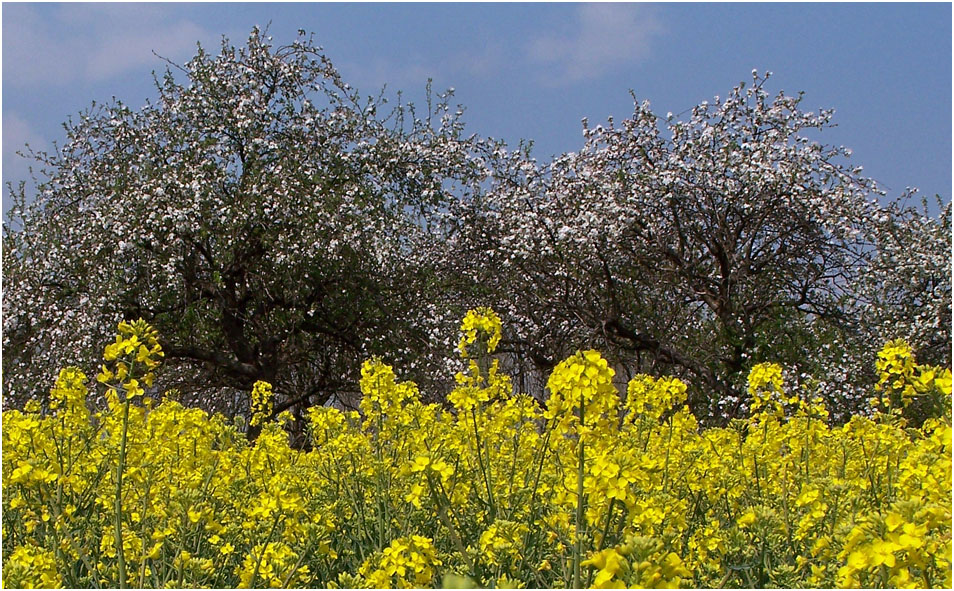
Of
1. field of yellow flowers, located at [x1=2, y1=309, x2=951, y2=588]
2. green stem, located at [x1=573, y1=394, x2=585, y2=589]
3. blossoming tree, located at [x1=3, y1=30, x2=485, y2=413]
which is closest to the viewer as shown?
green stem, located at [x1=573, y1=394, x2=585, y2=589]

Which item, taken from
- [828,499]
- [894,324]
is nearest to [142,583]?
[828,499]

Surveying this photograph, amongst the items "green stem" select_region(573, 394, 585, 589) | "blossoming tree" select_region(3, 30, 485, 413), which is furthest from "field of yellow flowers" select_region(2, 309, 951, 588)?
"blossoming tree" select_region(3, 30, 485, 413)

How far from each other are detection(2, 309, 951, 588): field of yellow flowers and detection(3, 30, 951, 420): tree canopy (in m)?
4.55

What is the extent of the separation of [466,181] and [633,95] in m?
2.01

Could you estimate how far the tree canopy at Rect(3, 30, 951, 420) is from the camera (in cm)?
820

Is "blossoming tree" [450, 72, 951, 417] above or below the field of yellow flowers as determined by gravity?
above

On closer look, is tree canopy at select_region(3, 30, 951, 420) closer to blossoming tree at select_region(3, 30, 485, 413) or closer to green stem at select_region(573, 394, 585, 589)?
blossoming tree at select_region(3, 30, 485, 413)

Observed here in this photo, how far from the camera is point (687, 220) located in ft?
29.3

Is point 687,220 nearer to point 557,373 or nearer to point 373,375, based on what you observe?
point 373,375

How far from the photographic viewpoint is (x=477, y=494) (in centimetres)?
293

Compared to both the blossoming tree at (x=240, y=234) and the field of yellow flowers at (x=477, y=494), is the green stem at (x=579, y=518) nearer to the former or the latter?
the field of yellow flowers at (x=477, y=494)

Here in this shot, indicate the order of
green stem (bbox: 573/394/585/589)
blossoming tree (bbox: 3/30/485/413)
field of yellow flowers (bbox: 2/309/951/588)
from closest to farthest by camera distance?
1. green stem (bbox: 573/394/585/589)
2. field of yellow flowers (bbox: 2/309/951/588)
3. blossoming tree (bbox: 3/30/485/413)

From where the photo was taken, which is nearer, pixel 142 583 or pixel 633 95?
pixel 142 583

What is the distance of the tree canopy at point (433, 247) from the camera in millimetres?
8203
